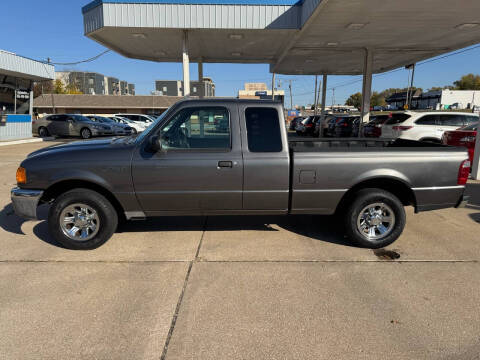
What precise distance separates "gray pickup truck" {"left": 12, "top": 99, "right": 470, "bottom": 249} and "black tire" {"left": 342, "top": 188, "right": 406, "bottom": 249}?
0.04 feet

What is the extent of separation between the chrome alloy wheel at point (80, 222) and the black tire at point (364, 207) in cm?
325

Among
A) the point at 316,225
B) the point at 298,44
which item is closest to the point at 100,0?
the point at 298,44

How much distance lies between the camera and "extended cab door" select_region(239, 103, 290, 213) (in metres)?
4.02

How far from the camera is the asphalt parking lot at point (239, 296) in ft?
8.18

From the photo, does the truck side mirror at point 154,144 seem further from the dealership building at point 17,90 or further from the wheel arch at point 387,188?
the dealership building at point 17,90

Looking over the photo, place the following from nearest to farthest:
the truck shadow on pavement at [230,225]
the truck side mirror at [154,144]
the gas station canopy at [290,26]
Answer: the truck side mirror at [154,144], the truck shadow on pavement at [230,225], the gas station canopy at [290,26]

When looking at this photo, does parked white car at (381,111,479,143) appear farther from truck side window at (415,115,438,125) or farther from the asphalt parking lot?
the asphalt parking lot

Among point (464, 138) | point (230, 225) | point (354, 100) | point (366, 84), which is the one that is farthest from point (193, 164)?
point (354, 100)

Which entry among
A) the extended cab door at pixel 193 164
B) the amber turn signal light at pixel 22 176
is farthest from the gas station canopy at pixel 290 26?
the amber turn signal light at pixel 22 176

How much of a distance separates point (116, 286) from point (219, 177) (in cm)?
166

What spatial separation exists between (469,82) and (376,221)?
476 feet

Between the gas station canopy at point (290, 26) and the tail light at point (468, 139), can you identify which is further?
the gas station canopy at point (290, 26)

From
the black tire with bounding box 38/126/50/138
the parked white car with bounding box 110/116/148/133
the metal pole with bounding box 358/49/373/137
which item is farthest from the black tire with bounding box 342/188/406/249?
the black tire with bounding box 38/126/50/138

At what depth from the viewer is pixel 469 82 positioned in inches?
4653
